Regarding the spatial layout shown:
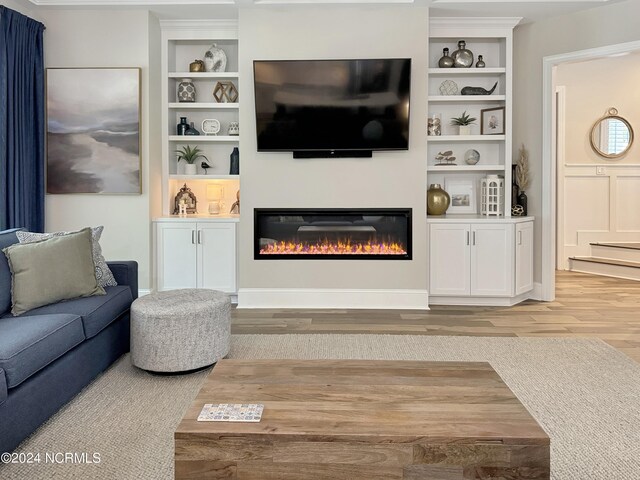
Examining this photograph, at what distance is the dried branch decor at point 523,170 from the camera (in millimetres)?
5172

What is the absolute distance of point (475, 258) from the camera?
480cm

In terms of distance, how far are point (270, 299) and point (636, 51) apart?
4058mm

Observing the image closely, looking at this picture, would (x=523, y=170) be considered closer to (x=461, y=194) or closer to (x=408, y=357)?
(x=461, y=194)

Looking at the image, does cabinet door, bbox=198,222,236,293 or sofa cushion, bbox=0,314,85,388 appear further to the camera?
cabinet door, bbox=198,222,236,293

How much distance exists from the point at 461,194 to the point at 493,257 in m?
0.86

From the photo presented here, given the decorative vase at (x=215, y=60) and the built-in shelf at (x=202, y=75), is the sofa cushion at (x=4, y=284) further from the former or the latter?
the decorative vase at (x=215, y=60)

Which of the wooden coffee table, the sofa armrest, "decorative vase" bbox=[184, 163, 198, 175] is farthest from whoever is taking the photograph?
"decorative vase" bbox=[184, 163, 198, 175]

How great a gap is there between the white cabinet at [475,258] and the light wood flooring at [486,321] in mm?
189

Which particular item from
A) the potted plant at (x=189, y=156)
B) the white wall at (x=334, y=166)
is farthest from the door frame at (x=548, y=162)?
the potted plant at (x=189, y=156)

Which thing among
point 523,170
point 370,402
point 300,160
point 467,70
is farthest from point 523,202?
point 370,402

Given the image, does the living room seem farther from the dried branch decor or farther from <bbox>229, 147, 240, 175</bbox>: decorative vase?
the dried branch decor

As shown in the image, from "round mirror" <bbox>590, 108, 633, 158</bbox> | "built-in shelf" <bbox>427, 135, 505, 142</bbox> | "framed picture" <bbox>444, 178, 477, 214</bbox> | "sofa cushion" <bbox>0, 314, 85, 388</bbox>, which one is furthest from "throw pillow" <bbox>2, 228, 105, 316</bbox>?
"round mirror" <bbox>590, 108, 633, 158</bbox>

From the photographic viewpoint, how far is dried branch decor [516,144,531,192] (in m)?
5.17

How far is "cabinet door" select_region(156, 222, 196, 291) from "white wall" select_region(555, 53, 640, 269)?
5.16 m
